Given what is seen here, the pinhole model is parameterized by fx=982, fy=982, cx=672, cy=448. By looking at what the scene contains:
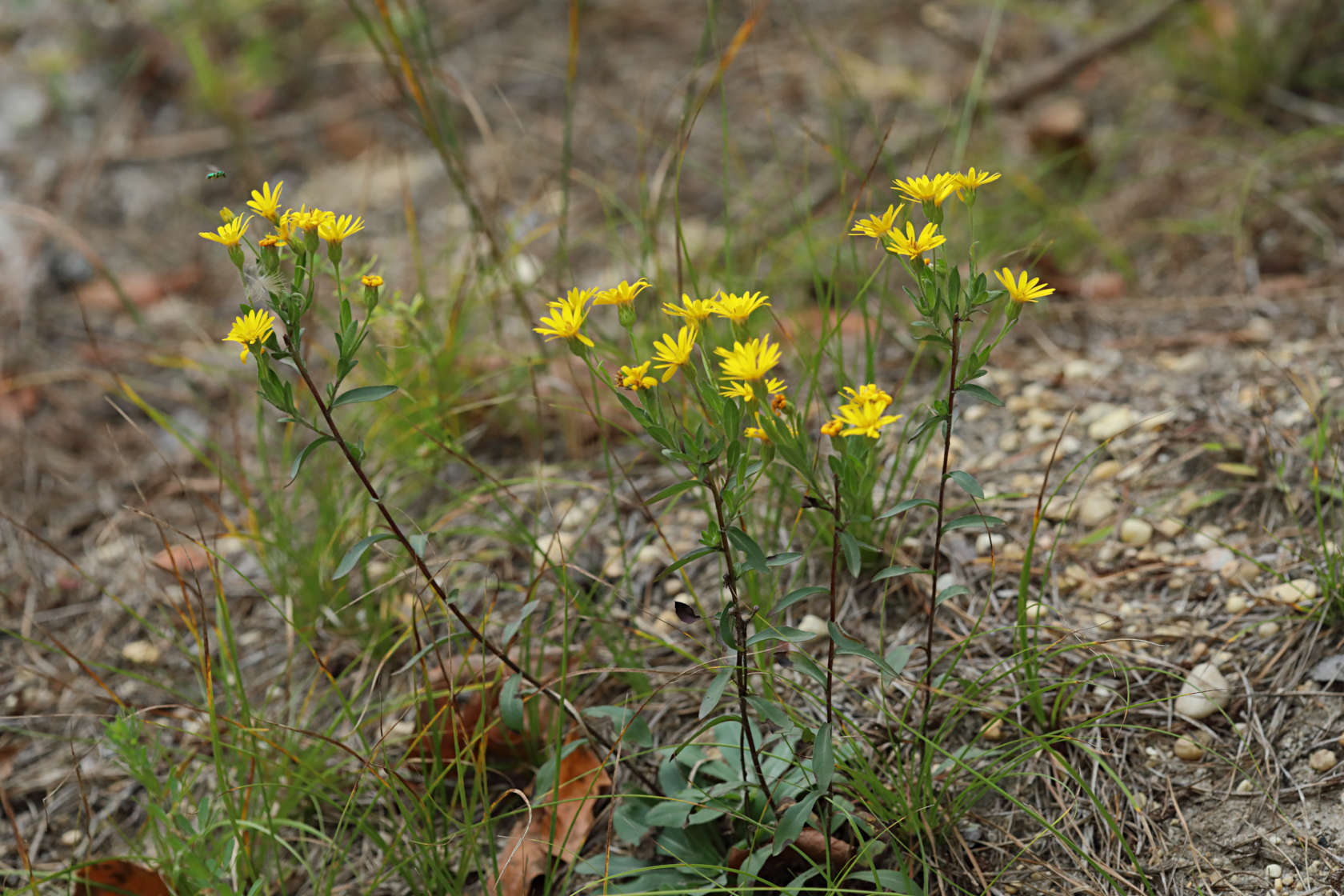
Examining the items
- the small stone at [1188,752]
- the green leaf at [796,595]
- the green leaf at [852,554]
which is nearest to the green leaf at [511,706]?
the green leaf at [796,595]

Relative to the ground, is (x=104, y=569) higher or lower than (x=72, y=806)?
higher

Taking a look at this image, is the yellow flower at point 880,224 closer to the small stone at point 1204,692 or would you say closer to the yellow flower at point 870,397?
the yellow flower at point 870,397

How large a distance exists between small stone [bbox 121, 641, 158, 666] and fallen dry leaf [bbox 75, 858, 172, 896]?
56 centimetres

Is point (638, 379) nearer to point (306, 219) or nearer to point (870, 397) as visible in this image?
point (870, 397)

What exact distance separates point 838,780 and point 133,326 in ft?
9.07

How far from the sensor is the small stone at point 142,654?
2.03 metres

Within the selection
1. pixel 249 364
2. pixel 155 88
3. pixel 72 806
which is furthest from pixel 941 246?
pixel 155 88

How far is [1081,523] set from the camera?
1.84m

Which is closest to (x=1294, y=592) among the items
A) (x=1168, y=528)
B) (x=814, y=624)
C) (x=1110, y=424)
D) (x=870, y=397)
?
(x=1168, y=528)

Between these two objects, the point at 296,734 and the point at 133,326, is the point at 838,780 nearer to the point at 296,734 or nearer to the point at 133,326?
the point at 296,734

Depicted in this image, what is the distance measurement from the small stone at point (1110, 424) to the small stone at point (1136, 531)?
0.24 metres

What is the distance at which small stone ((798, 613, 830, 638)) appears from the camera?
1.74 meters

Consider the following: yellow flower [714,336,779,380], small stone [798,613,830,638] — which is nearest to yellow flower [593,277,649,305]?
yellow flower [714,336,779,380]

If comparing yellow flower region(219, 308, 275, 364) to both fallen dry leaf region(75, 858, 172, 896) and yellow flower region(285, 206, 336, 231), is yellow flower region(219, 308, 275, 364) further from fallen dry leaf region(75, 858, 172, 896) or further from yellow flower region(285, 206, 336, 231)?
fallen dry leaf region(75, 858, 172, 896)
